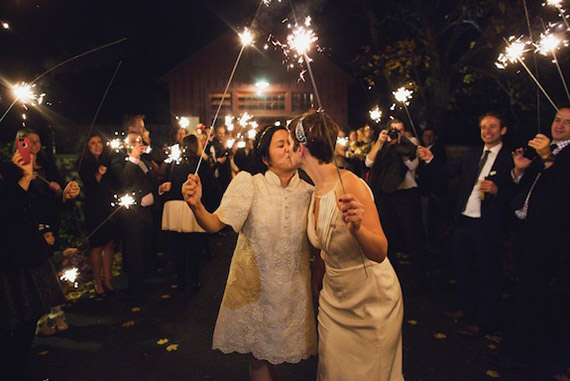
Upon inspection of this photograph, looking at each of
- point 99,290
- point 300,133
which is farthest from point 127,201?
point 300,133

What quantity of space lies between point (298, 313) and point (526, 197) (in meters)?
2.94

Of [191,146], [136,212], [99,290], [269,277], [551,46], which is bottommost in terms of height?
[99,290]

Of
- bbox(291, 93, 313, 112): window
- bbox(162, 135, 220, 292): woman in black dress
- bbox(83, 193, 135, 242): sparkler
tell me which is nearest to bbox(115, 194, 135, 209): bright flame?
bbox(83, 193, 135, 242): sparkler

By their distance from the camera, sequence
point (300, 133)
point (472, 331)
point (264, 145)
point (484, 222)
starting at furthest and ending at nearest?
point (472, 331), point (484, 222), point (264, 145), point (300, 133)

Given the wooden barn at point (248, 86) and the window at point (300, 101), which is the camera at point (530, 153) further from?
the window at point (300, 101)

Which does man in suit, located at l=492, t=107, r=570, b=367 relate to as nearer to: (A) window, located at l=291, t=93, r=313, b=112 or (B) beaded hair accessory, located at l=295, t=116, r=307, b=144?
(B) beaded hair accessory, located at l=295, t=116, r=307, b=144

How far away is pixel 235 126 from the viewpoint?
1134 cm

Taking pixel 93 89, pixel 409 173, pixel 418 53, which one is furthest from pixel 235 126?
pixel 93 89

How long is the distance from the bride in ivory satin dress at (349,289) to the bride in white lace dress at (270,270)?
12.6 inches

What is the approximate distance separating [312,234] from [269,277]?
491 millimetres

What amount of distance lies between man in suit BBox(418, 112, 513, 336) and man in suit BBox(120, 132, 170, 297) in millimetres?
3944

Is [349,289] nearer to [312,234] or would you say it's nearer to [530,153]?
[312,234]

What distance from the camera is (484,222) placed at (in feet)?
16.8

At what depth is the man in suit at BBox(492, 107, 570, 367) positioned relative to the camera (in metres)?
4.23
